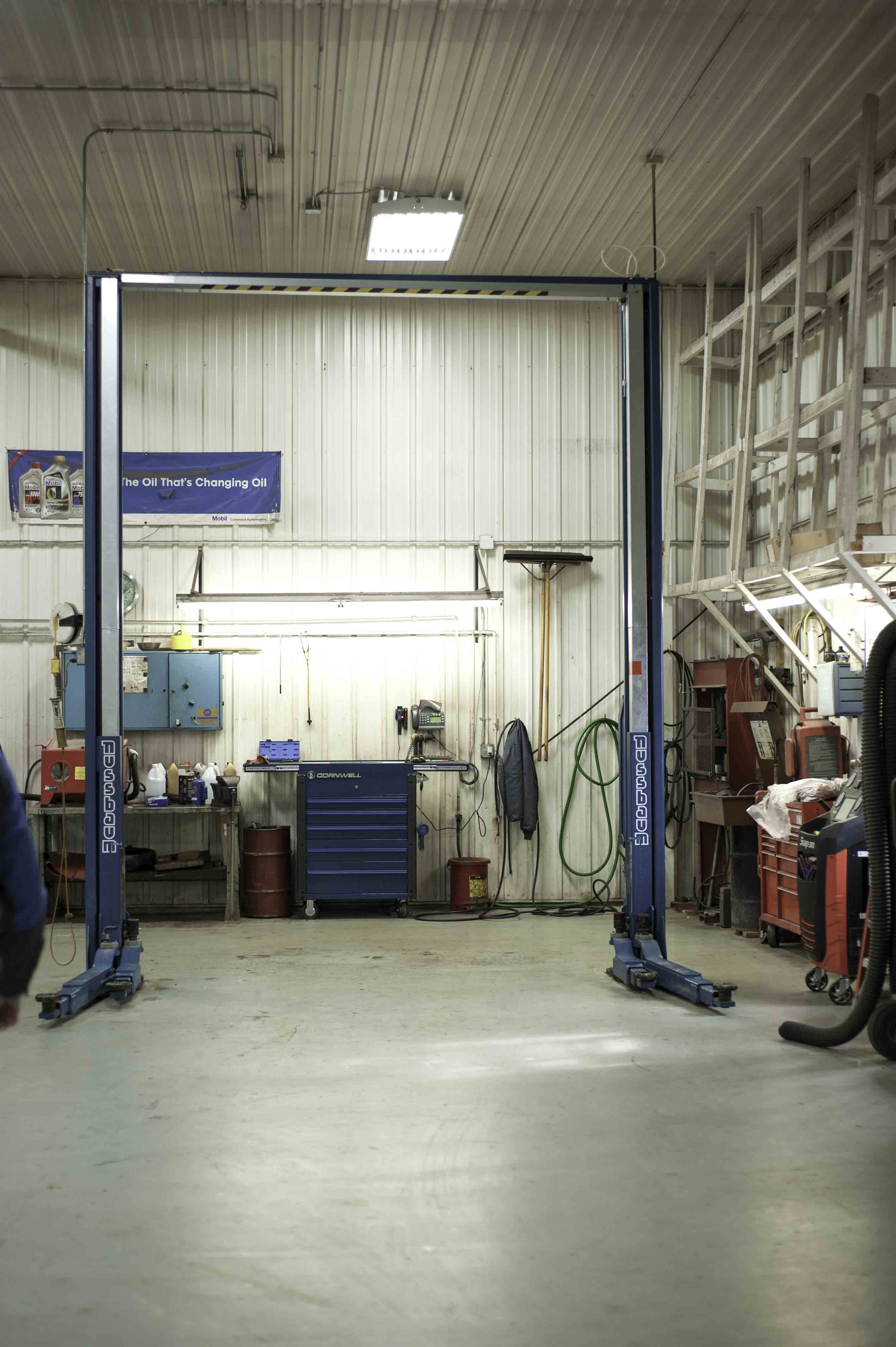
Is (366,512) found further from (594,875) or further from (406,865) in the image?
(594,875)

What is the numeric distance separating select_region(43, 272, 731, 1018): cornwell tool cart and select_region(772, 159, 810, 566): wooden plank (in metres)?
0.93

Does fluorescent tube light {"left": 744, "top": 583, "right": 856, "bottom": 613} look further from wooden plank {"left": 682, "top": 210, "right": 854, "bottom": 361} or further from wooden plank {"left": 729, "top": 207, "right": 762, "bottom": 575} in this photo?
wooden plank {"left": 682, "top": 210, "right": 854, "bottom": 361}

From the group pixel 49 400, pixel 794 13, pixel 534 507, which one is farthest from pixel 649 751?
pixel 49 400

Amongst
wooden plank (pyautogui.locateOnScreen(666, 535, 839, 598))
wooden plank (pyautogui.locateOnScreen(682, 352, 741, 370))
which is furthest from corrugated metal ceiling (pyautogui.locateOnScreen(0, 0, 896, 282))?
wooden plank (pyautogui.locateOnScreen(666, 535, 839, 598))

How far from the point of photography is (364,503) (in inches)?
356

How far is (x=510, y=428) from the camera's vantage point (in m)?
9.17

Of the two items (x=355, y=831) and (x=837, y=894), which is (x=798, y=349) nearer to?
(x=837, y=894)

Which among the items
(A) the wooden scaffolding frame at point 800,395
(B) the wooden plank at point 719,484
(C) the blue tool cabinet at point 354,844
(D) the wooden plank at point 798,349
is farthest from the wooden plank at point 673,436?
(C) the blue tool cabinet at point 354,844

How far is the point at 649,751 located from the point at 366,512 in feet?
12.5

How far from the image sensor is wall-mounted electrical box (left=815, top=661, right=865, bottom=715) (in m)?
6.27

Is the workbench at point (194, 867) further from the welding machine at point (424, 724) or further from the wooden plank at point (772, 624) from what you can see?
the wooden plank at point (772, 624)

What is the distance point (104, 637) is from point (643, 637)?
3.17 m

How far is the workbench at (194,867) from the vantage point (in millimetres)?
8141

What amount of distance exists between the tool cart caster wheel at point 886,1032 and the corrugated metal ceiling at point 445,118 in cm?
498
